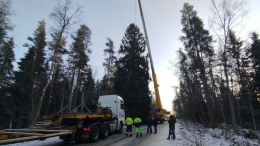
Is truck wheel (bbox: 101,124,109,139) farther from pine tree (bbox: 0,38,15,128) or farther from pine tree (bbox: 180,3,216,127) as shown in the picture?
pine tree (bbox: 0,38,15,128)

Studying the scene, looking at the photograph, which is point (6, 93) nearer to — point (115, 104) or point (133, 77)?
point (115, 104)

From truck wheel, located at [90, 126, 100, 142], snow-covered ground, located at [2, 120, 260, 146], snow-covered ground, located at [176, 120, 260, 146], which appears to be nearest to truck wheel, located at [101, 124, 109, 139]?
truck wheel, located at [90, 126, 100, 142]

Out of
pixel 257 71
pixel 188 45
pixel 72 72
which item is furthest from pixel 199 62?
pixel 72 72

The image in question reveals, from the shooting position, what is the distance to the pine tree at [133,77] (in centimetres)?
2558

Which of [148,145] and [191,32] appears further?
[191,32]

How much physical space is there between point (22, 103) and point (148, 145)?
20.4m

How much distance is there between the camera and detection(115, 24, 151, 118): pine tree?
25.6 metres

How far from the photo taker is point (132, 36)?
30.2 m

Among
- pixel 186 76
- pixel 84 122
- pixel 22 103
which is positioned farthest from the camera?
pixel 186 76

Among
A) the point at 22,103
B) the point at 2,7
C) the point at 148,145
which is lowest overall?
the point at 148,145

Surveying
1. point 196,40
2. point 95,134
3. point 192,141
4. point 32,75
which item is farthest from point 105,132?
point 196,40

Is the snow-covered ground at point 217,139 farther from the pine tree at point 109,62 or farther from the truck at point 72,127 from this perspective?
the pine tree at point 109,62

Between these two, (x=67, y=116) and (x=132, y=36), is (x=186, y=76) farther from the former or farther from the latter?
(x=67, y=116)

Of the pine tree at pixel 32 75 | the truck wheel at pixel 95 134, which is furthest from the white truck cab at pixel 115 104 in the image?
the pine tree at pixel 32 75
